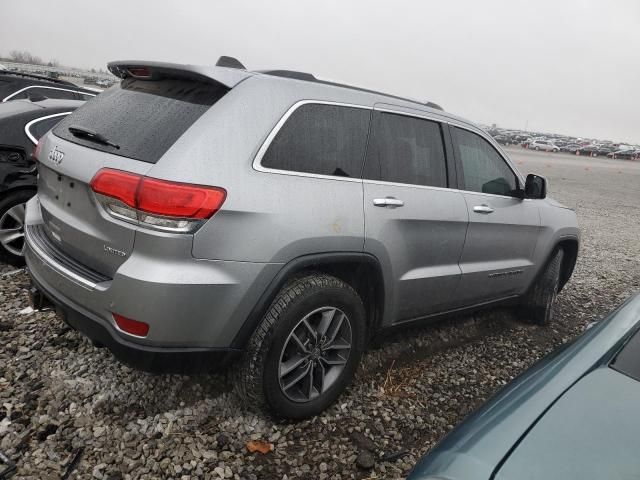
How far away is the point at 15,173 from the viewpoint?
3975 millimetres

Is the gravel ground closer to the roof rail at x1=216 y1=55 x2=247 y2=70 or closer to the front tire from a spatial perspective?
the front tire

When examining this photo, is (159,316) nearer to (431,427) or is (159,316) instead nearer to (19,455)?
(19,455)

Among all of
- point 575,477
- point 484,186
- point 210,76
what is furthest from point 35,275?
point 484,186

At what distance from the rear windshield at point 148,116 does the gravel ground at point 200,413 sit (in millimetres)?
1366

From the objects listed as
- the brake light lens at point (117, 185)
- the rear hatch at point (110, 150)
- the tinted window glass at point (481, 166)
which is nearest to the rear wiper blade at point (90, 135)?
the rear hatch at point (110, 150)

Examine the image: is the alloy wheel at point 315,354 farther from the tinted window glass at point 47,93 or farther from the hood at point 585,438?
the tinted window glass at point 47,93

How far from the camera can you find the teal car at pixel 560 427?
4.09ft

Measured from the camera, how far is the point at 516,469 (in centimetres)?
125

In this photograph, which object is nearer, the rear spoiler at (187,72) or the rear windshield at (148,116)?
the rear windshield at (148,116)

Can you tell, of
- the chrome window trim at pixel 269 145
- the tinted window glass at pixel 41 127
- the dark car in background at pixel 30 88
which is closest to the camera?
the chrome window trim at pixel 269 145

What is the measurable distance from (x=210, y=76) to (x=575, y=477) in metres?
2.07

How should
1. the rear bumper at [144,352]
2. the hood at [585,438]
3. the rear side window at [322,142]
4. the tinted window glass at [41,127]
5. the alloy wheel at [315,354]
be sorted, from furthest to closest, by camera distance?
the tinted window glass at [41,127]
the alloy wheel at [315,354]
the rear side window at [322,142]
the rear bumper at [144,352]
the hood at [585,438]

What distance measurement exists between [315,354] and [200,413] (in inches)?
28.1

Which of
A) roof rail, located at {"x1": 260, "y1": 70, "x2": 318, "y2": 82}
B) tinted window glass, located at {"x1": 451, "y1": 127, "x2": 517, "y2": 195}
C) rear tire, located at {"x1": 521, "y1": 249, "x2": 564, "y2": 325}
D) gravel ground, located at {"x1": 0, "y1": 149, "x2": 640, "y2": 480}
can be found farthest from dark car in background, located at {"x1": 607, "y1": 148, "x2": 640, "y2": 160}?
roof rail, located at {"x1": 260, "y1": 70, "x2": 318, "y2": 82}
